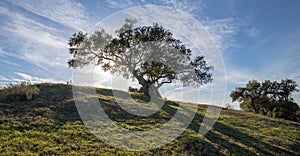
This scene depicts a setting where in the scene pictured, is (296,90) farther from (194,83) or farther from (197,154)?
(197,154)

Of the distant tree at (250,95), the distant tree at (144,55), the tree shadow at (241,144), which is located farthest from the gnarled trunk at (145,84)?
the distant tree at (250,95)

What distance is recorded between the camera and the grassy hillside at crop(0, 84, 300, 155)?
378 inches

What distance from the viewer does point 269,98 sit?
42.8 metres

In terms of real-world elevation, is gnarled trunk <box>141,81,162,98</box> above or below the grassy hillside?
above

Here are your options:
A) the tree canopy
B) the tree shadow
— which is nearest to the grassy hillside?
the tree shadow

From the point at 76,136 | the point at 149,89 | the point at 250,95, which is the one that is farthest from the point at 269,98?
the point at 76,136

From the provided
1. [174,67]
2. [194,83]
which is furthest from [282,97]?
[174,67]

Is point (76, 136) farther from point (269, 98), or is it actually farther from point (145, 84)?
point (269, 98)

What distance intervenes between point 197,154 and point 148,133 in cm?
355

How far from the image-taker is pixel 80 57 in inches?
1235

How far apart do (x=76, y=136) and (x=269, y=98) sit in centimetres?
4170

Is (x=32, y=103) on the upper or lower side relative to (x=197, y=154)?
upper

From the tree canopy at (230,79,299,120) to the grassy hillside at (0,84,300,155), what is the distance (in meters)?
21.2

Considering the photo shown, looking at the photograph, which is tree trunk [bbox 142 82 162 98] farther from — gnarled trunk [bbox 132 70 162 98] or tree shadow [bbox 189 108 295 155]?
tree shadow [bbox 189 108 295 155]
